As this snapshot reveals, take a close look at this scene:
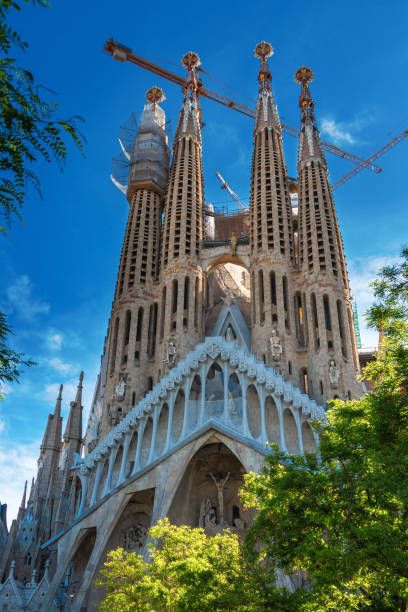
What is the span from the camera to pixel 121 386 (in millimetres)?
34250

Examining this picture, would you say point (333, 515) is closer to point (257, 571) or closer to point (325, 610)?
point (325, 610)

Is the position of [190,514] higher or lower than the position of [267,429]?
lower

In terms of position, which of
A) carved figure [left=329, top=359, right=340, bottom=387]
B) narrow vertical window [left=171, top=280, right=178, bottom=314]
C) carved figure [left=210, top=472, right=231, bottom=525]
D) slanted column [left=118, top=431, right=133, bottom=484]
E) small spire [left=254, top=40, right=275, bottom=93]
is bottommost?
carved figure [left=210, top=472, right=231, bottom=525]

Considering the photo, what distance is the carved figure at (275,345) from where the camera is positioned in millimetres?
32844

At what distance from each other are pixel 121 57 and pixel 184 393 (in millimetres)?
39786

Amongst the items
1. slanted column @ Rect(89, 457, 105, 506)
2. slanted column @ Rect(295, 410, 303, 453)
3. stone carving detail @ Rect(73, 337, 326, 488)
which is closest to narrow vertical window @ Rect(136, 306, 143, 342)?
stone carving detail @ Rect(73, 337, 326, 488)

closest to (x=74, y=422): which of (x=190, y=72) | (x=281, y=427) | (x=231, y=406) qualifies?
(x=231, y=406)

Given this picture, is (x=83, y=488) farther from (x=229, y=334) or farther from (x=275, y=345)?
(x=229, y=334)

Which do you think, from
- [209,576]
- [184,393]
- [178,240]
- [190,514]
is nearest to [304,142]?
[178,240]

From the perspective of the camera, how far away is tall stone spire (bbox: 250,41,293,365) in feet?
114

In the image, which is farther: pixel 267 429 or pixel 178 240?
pixel 178 240

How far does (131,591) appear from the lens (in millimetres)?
17141

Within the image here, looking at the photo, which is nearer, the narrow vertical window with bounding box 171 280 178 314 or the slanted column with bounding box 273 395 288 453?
the slanted column with bounding box 273 395 288 453

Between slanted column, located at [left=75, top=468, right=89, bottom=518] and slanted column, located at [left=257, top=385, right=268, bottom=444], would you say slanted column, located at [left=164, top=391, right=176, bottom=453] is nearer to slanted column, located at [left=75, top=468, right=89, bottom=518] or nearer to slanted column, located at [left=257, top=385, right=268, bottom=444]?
slanted column, located at [left=257, top=385, right=268, bottom=444]
